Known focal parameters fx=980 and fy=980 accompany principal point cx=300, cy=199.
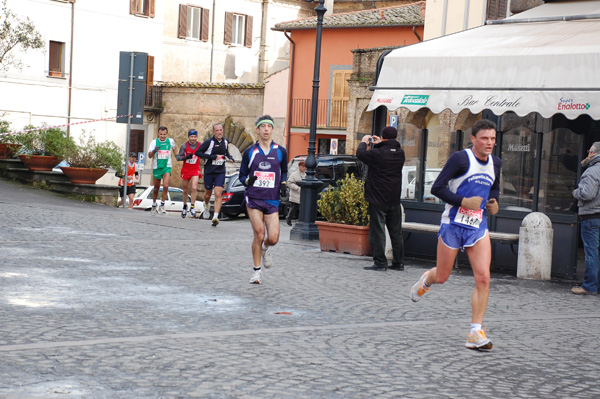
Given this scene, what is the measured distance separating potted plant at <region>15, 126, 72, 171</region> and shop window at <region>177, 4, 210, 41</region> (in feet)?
85.0

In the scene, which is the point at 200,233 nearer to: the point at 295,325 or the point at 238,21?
the point at 295,325

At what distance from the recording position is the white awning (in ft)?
40.2

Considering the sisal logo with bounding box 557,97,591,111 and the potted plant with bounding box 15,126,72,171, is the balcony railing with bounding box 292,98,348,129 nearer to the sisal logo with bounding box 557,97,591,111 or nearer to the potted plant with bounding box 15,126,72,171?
the potted plant with bounding box 15,126,72,171

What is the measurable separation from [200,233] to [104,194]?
6093mm

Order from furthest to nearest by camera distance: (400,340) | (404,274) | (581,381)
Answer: (404,274) → (400,340) → (581,381)

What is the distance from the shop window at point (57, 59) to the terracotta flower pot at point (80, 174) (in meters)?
21.8

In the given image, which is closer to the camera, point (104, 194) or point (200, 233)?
point (200, 233)

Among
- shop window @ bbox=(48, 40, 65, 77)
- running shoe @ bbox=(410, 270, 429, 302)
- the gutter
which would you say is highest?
shop window @ bbox=(48, 40, 65, 77)

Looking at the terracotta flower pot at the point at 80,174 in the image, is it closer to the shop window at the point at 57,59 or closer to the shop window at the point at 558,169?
the shop window at the point at 558,169

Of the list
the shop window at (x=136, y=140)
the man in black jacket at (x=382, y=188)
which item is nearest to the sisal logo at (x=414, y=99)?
the man in black jacket at (x=382, y=188)

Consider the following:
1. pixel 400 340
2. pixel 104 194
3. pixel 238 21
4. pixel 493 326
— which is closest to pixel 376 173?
pixel 493 326

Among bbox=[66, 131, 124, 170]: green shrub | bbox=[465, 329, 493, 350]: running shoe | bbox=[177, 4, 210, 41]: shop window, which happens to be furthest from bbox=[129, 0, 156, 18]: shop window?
bbox=[465, 329, 493, 350]: running shoe

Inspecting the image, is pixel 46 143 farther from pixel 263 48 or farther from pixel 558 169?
pixel 263 48

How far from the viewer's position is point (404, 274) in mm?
13047
